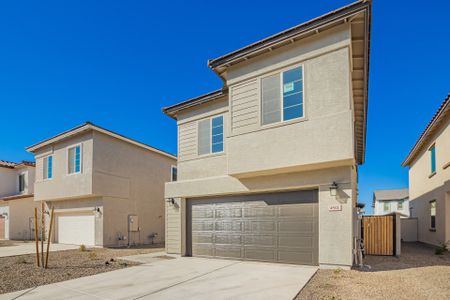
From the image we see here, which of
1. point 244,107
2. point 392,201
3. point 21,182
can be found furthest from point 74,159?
point 392,201

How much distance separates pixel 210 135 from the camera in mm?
11773

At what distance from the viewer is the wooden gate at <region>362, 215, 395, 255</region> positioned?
11508 millimetres

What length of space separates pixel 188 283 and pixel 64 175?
44.9ft

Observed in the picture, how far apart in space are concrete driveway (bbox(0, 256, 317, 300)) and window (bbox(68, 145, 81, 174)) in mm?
9826

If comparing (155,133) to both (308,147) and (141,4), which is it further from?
(308,147)

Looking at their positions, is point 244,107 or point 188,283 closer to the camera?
point 188,283

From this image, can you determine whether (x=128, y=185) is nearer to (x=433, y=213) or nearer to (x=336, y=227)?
(x=336, y=227)

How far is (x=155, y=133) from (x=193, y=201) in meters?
17.2

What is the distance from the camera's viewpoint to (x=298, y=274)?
786cm

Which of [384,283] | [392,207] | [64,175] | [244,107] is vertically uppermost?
[244,107]

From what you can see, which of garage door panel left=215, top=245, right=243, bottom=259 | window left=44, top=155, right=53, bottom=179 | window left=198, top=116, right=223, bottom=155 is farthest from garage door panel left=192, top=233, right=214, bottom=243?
window left=44, top=155, right=53, bottom=179

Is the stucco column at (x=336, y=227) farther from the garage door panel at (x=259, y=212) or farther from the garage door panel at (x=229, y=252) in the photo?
the garage door panel at (x=229, y=252)

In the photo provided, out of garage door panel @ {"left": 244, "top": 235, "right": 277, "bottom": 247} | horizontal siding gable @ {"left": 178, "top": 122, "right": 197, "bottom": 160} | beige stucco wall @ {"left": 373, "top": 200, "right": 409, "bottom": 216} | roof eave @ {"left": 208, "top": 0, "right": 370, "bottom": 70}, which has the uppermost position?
roof eave @ {"left": 208, "top": 0, "right": 370, "bottom": 70}

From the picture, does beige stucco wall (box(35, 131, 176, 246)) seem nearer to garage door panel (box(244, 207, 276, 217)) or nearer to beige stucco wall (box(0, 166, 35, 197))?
beige stucco wall (box(0, 166, 35, 197))
